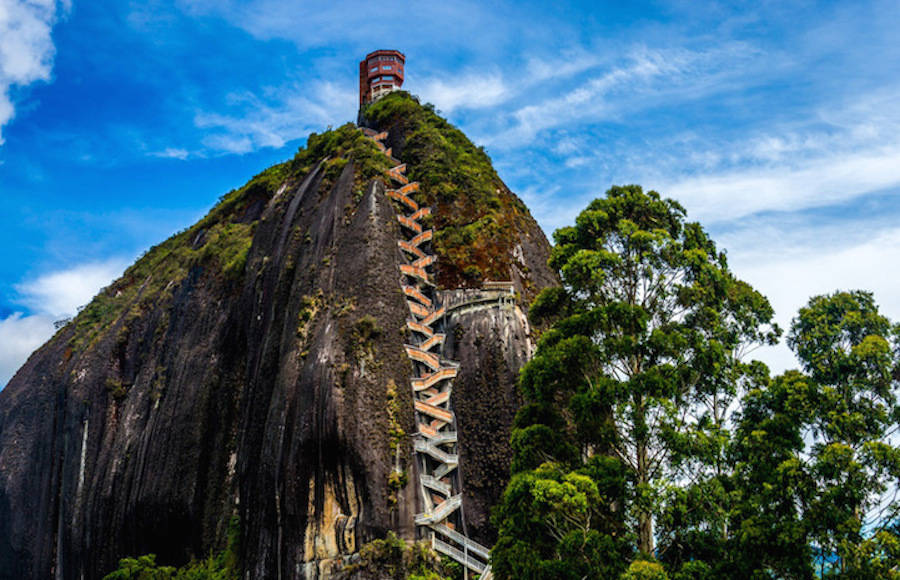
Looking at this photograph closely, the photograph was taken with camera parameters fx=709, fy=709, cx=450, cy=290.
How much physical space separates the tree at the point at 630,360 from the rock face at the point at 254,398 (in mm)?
7260

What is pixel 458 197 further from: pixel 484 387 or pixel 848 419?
pixel 848 419

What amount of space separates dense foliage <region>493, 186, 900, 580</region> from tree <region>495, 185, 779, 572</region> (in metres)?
0.04

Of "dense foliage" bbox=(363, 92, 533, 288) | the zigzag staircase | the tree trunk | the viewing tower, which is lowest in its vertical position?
the tree trunk

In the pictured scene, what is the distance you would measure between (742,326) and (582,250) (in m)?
7.96

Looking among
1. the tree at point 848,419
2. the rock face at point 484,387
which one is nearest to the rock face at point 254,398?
the rock face at point 484,387

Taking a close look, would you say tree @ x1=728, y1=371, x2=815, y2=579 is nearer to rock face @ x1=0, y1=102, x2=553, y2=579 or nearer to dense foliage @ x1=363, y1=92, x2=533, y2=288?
rock face @ x1=0, y1=102, x2=553, y2=579

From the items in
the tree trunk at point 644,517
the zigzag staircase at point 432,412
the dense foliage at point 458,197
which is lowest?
the tree trunk at point 644,517

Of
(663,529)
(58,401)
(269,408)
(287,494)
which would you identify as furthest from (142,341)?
(663,529)

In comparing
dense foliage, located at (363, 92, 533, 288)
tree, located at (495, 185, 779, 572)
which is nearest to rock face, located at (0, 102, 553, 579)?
dense foliage, located at (363, 92, 533, 288)

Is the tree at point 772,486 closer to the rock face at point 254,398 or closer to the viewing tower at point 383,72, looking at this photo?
the rock face at point 254,398

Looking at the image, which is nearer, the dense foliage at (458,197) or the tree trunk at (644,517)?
the tree trunk at (644,517)

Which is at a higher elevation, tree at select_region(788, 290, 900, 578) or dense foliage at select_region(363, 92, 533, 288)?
dense foliage at select_region(363, 92, 533, 288)

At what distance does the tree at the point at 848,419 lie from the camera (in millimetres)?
12594

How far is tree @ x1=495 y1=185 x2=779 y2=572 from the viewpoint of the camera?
15.3 m
